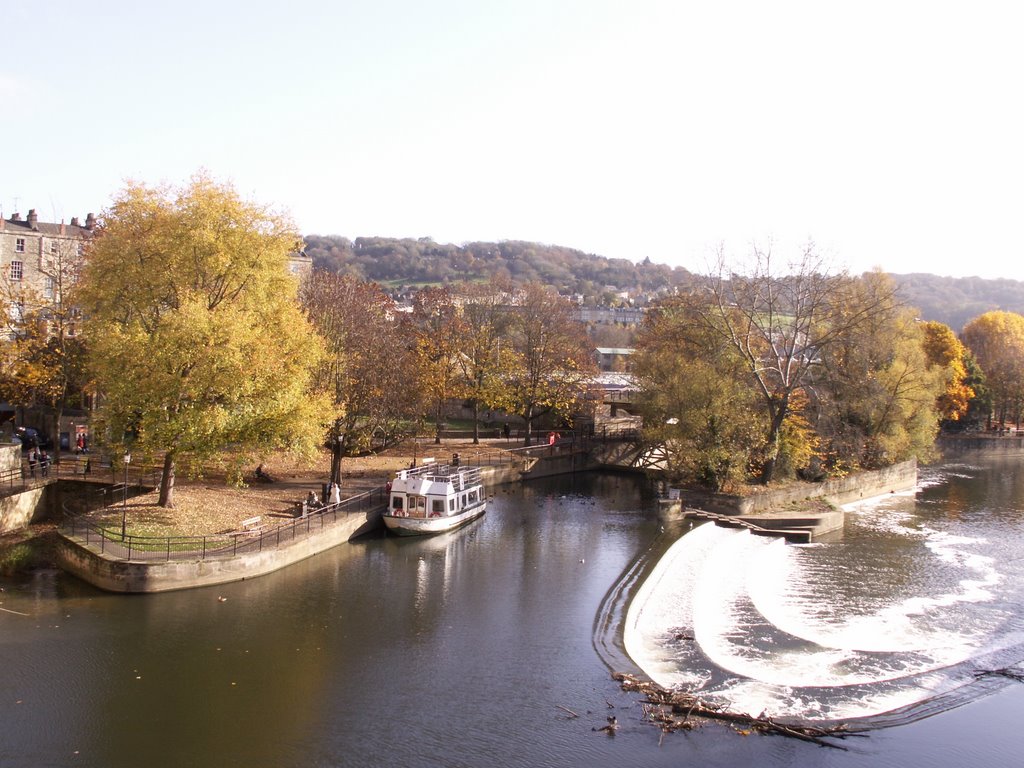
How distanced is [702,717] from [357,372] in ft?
96.2

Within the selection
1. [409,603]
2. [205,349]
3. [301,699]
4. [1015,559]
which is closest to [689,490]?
[1015,559]

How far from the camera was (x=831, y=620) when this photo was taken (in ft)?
94.0

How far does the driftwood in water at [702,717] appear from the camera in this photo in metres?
20.1

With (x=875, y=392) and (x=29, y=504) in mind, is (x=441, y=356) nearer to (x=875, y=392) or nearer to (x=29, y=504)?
(x=875, y=392)

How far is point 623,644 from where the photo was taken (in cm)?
2556

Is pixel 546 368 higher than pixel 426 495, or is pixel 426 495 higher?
pixel 546 368

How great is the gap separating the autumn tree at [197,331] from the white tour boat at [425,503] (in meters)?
5.78

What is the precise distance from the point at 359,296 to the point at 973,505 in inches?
1632

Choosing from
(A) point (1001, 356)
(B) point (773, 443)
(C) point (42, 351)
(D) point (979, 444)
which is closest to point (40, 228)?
(C) point (42, 351)

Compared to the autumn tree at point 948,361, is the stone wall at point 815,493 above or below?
below

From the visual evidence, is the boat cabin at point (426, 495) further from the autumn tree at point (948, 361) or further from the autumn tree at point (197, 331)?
the autumn tree at point (948, 361)

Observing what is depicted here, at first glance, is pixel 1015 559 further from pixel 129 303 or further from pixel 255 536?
pixel 129 303

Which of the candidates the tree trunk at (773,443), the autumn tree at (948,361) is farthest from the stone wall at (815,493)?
the autumn tree at (948,361)

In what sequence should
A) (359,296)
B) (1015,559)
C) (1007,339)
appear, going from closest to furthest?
(1015,559) → (359,296) → (1007,339)
